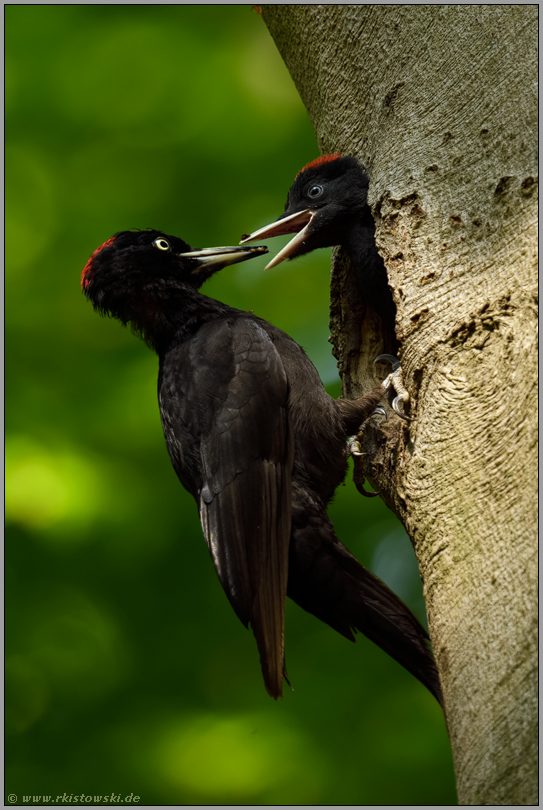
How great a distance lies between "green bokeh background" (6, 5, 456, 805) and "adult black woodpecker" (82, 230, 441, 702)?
647 mm

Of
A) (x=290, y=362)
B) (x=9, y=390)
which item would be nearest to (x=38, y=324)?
(x=9, y=390)

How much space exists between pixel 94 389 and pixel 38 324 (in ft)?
1.52

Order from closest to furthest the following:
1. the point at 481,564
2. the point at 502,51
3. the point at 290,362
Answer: the point at 481,564 < the point at 502,51 < the point at 290,362

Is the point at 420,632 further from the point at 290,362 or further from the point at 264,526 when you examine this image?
the point at 290,362

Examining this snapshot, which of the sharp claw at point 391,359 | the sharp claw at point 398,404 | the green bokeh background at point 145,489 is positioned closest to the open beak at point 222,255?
the green bokeh background at point 145,489

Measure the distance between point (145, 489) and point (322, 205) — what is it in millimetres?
1677

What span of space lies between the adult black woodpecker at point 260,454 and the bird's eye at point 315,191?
1.17 feet

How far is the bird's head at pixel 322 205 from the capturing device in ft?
11.1

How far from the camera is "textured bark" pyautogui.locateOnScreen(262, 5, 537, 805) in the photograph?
170 cm

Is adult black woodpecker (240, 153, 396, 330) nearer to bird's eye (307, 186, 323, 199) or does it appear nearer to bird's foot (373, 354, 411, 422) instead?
bird's eye (307, 186, 323, 199)

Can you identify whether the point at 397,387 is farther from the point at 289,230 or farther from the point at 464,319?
the point at 289,230

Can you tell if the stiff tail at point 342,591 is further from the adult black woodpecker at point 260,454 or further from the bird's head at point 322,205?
the bird's head at point 322,205

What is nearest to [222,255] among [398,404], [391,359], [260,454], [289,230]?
[289,230]

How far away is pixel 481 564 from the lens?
1.86m
